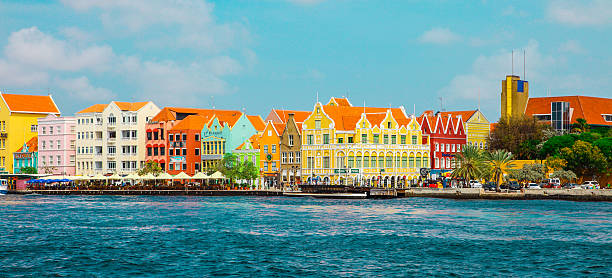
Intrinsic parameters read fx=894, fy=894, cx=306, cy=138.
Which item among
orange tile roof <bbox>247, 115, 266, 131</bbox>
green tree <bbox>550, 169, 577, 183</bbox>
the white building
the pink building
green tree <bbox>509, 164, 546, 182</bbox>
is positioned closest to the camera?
green tree <bbox>550, 169, 577, 183</bbox>

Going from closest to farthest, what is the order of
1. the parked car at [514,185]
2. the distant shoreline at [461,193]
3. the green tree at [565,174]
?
the distant shoreline at [461,193], the parked car at [514,185], the green tree at [565,174]

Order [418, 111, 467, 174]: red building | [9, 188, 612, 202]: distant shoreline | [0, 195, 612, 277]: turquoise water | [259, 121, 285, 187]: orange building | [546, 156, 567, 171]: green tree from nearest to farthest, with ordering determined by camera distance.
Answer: [0, 195, 612, 277]: turquoise water
[9, 188, 612, 202]: distant shoreline
[546, 156, 567, 171]: green tree
[259, 121, 285, 187]: orange building
[418, 111, 467, 174]: red building

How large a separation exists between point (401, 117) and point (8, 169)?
7749 cm

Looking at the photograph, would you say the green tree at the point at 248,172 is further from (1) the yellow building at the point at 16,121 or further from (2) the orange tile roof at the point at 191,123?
(1) the yellow building at the point at 16,121

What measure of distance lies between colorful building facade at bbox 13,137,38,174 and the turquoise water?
75.1 meters

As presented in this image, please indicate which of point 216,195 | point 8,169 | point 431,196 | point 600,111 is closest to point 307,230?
point 431,196

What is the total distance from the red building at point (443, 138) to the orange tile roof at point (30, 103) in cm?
7389

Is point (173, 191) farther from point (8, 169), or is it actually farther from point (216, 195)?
point (8, 169)

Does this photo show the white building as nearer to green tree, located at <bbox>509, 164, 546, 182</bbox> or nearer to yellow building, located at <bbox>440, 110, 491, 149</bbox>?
yellow building, located at <bbox>440, 110, 491, 149</bbox>

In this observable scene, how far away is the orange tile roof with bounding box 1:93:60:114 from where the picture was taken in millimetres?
168625

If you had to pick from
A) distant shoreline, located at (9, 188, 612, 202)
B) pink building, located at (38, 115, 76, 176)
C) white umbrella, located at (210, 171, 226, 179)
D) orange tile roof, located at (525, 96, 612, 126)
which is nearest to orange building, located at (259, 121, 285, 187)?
white umbrella, located at (210, 171, 226, 179)

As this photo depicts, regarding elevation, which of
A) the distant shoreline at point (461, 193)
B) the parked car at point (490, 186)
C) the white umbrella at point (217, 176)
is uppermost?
the white umbrella at point (217, 176)

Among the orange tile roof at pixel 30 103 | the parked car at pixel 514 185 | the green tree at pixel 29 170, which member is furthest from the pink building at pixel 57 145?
the parked car at pixel 514 185

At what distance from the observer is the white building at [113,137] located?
15200cm
